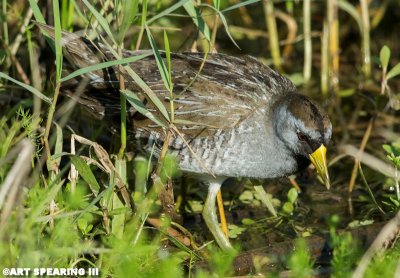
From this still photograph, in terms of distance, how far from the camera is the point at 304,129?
16.3 ft

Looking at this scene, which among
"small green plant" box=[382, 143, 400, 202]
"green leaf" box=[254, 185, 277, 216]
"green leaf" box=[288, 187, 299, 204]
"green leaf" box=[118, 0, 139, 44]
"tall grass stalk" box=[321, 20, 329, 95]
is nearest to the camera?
"green leaf" box=[118, 0, 139, 44]

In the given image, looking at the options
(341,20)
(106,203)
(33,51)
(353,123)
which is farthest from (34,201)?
(341,20)

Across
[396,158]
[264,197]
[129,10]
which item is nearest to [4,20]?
[129,10]

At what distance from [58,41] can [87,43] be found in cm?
100

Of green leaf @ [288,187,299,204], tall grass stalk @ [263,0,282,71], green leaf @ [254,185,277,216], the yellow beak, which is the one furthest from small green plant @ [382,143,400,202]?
tall grass stalk @ [263,0,282,71]

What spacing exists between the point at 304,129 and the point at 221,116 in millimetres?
478

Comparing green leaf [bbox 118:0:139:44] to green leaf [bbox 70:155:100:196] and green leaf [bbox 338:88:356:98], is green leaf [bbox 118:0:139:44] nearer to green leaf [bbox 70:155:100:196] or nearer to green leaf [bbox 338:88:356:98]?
green leaf [bbox 70:155:100:196]

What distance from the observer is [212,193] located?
17.5ft

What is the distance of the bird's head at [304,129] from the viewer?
4926 millimetres

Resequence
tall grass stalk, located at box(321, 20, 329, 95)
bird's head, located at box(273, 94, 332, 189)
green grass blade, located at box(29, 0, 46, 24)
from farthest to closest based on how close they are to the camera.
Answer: tall grass stalk, located at box(321, 20, 329, 95) → bird's head, located at box(273, 94, 332, 189) → green grass blade, located at box(29, 0, 46, 24)

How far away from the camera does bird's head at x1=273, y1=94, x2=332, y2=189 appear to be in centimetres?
493

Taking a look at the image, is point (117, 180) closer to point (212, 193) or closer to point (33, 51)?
point (212, 193)

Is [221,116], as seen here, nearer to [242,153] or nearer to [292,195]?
[242,153]

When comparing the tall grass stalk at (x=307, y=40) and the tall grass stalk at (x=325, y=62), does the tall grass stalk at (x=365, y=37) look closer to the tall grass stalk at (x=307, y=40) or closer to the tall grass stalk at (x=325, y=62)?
the tall grass stalk at (x=325, y=62)
